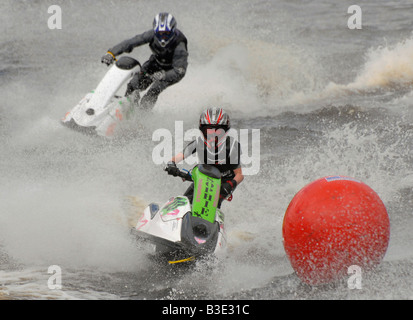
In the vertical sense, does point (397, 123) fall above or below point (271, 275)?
above

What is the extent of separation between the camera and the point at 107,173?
9.08 m

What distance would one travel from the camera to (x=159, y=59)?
977 cm

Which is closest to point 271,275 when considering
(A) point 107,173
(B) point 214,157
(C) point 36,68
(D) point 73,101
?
(B) point 214,157

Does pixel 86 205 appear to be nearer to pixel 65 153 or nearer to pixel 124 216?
pixel 124 216

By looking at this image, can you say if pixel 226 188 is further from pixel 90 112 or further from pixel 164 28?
pixel 164 28

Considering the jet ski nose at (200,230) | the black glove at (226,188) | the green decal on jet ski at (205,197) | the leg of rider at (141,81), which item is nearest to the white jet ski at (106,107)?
the leg of rider at (141,81)

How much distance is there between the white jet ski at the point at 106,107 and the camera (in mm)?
9125

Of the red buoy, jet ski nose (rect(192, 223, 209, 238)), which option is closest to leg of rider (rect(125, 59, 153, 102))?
jet ski nose (rect(192, 223, 209, 238))

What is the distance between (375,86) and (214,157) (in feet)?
28.3

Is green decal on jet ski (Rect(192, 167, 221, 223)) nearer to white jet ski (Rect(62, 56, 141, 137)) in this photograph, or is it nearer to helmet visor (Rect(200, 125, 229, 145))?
helmet visor (Rect(200, 125, 229, 145))

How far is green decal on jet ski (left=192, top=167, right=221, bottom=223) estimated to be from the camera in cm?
618

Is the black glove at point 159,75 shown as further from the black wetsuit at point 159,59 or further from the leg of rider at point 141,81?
the leg of rider at point 141,81

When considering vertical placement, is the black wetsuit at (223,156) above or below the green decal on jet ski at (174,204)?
above

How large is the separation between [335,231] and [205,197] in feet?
5.06
